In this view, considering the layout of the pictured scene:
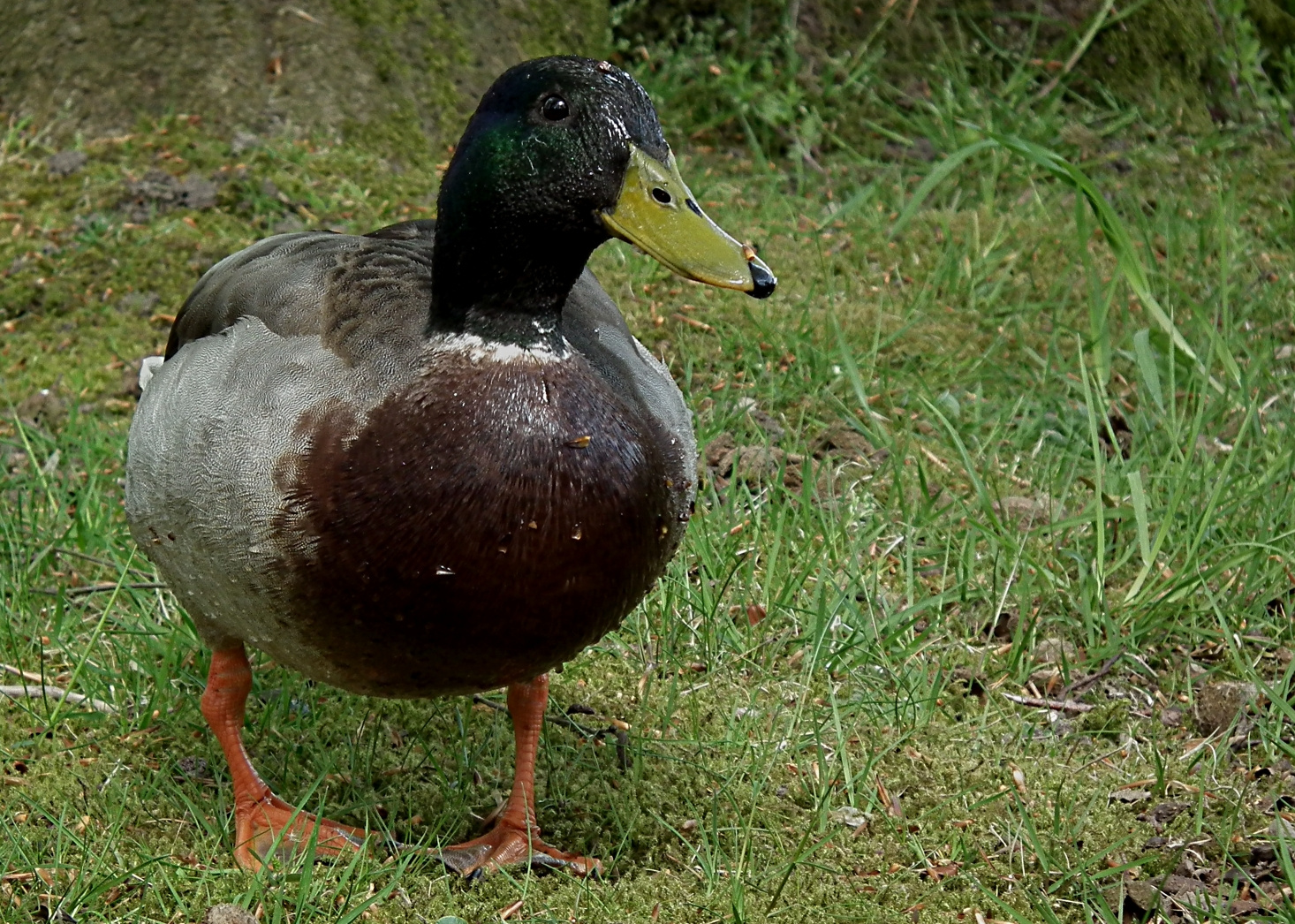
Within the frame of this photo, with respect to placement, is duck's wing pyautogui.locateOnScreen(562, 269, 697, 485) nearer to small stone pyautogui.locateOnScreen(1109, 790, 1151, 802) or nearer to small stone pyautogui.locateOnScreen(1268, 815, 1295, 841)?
small stone pyautogui.locateOnScreen(1109, 790, 1151, 802)

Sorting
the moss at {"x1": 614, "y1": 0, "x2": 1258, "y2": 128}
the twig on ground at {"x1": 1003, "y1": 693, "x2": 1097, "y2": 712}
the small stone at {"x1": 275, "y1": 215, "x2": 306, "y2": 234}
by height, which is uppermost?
the moss at {"x1": 614, "y1": 0, "x2": 1258, "y2": 128}

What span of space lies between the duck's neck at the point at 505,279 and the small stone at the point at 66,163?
3215 millimetres

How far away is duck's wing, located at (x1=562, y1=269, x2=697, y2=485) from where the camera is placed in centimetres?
302

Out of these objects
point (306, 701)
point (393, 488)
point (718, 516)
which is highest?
point (393, 488)

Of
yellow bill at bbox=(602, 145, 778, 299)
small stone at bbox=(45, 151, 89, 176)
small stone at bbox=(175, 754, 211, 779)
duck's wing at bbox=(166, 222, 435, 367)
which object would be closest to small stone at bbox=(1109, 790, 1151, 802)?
yellow bill at bbox=(602, 145, 778, 299)

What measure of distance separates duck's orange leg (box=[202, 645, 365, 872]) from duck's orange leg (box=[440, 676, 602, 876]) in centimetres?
23

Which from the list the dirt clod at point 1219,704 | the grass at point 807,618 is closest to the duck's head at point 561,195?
the grass at point 807,618

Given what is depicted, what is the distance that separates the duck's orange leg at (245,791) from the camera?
10.5ft

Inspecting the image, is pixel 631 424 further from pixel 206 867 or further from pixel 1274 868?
pixel 1274 868

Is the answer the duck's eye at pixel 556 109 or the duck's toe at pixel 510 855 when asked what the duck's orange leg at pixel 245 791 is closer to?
the duck's toe at pixel 510 855

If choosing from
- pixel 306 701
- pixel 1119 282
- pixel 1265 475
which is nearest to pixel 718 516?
pixel 306 701

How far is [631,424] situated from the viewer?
9.36ft

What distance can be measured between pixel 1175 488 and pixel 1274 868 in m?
1.20

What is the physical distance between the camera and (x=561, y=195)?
2701 millimetres
